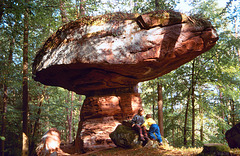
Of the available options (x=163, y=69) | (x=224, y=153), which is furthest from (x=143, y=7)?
(x=224, y=153)

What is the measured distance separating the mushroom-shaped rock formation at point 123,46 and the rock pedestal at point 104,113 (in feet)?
1.69

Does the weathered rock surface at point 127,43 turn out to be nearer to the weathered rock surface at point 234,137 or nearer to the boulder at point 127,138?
the boulder at point 127,138

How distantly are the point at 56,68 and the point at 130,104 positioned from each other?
4009 mm

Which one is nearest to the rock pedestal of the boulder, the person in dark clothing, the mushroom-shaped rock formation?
the mushroom-shaped rock formation

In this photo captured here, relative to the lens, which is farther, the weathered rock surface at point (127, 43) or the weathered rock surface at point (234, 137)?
the weathered rock surface at point (127, 43)

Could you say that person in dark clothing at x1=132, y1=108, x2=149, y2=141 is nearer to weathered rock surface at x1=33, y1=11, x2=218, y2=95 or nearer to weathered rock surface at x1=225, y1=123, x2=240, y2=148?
weathered rock surface at x1=33, y1=11, x2=218, y2=95

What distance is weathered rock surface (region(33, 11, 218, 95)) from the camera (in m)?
6.11

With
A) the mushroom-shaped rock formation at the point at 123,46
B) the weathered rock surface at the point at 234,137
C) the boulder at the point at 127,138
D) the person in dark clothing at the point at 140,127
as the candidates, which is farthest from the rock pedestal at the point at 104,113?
the weathered rock surface at the point at 234,137

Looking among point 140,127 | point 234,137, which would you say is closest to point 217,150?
point 234,137

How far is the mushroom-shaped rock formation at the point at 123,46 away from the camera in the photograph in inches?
241

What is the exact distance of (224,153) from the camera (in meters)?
3.72

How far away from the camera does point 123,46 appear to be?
623 cm

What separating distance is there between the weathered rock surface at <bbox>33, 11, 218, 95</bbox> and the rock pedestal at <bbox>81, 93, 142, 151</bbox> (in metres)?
1.66

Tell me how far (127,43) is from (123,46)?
19cm
